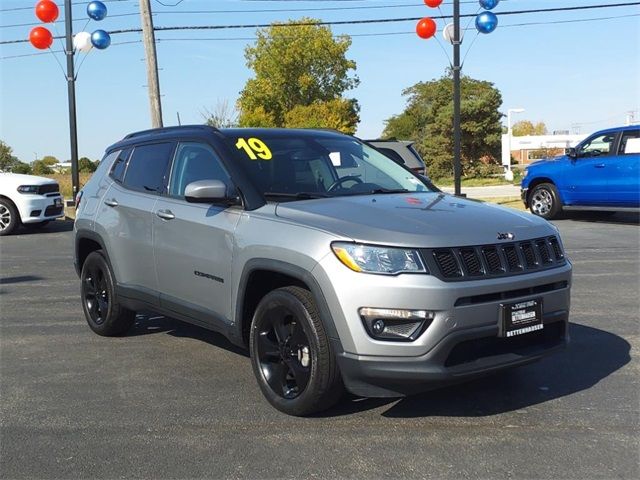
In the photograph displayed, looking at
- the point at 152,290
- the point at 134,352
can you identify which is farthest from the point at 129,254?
the point at 134,352

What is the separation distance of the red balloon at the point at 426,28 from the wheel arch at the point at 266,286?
51.7 ft

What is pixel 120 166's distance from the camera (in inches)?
234

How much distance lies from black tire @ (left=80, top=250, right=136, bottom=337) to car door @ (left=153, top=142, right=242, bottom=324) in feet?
3.09

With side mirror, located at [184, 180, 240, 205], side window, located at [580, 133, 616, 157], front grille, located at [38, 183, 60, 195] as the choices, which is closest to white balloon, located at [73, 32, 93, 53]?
front grille, located at [38, 183, 60, 195]

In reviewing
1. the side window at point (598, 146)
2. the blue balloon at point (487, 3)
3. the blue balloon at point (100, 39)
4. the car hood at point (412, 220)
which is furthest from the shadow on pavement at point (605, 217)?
the blue balloon at point (100, 39)

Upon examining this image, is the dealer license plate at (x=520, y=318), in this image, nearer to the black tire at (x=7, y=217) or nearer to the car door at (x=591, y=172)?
the car door at (x=591, y=172)

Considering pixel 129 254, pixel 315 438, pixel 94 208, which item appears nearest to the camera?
pixel 315 438

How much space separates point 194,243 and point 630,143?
11433mm

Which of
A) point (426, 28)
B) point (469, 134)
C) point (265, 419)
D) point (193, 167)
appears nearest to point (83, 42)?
point (426, 28)

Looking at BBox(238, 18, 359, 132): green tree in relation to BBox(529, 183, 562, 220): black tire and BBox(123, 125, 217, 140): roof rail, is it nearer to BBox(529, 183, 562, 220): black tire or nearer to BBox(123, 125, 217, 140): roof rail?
BBox(529, 183, 562, 220): black tire

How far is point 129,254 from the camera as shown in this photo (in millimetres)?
5441

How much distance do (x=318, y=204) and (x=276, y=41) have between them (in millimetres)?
61603

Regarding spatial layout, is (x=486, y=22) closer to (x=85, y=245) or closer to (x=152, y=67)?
(x=152, y=67)

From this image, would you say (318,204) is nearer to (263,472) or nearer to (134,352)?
(263,472)
